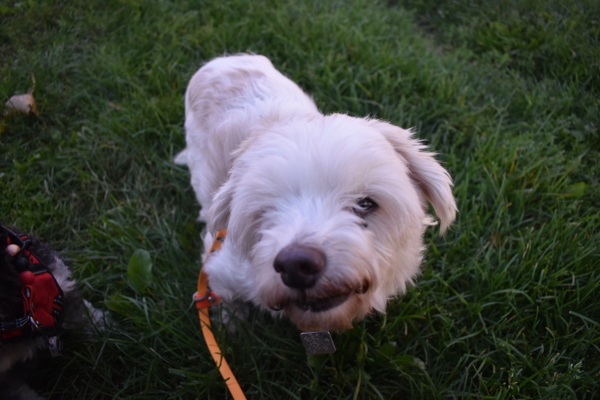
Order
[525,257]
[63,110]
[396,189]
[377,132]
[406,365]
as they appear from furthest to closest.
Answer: [63,110] → [525,257] → [406,365] → [377,132] → [396,189]

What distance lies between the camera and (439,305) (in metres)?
2.62

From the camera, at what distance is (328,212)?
165 centimetres

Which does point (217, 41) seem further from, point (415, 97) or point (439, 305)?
point (439, 305)

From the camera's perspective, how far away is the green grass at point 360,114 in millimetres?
2408

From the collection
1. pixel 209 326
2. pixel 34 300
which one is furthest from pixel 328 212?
pixel 34 300

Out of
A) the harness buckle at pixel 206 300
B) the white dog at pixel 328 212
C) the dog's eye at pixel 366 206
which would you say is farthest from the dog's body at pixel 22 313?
the dog's eye at pixel 366 206

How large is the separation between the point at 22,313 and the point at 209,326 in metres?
0.96

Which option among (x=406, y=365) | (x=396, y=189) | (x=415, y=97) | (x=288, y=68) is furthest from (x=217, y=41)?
(x=406, y=365)

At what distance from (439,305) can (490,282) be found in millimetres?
369

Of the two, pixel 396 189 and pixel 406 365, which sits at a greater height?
pixel 396 189

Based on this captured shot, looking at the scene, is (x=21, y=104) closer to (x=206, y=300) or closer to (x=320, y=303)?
(x=206, y=300)

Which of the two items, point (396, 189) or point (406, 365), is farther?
point (406, 365)

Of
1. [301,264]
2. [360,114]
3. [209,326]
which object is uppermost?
[301,264]

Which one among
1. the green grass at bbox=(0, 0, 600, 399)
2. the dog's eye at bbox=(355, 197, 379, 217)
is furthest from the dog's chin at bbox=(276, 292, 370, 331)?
the green grass at bbox=(0, 0, 600, 399)
